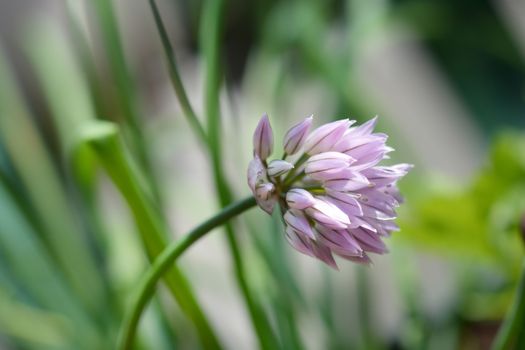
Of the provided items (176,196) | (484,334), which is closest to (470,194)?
(484,334)

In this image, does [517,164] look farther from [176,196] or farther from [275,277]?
[176,196]

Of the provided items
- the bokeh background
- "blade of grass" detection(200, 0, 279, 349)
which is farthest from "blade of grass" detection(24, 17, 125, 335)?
"blade of grass" detection(200, 0, 279, 349)

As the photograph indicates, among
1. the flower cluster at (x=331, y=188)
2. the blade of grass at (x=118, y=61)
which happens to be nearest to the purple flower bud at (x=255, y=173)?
the flower cluster at (x=331, y=188)

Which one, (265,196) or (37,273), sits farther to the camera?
(37,273)

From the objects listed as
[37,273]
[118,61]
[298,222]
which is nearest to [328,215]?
[298,222]

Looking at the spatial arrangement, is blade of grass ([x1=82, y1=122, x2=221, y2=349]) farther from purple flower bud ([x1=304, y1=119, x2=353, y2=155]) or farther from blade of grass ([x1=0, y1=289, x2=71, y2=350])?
blade of grass ([x1=0, y1=289, x2=71, y2=350])

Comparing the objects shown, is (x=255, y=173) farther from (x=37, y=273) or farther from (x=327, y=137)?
(x=37, y=273)

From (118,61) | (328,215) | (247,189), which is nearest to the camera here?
(328,215)

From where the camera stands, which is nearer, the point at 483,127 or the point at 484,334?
the point at 484,334
